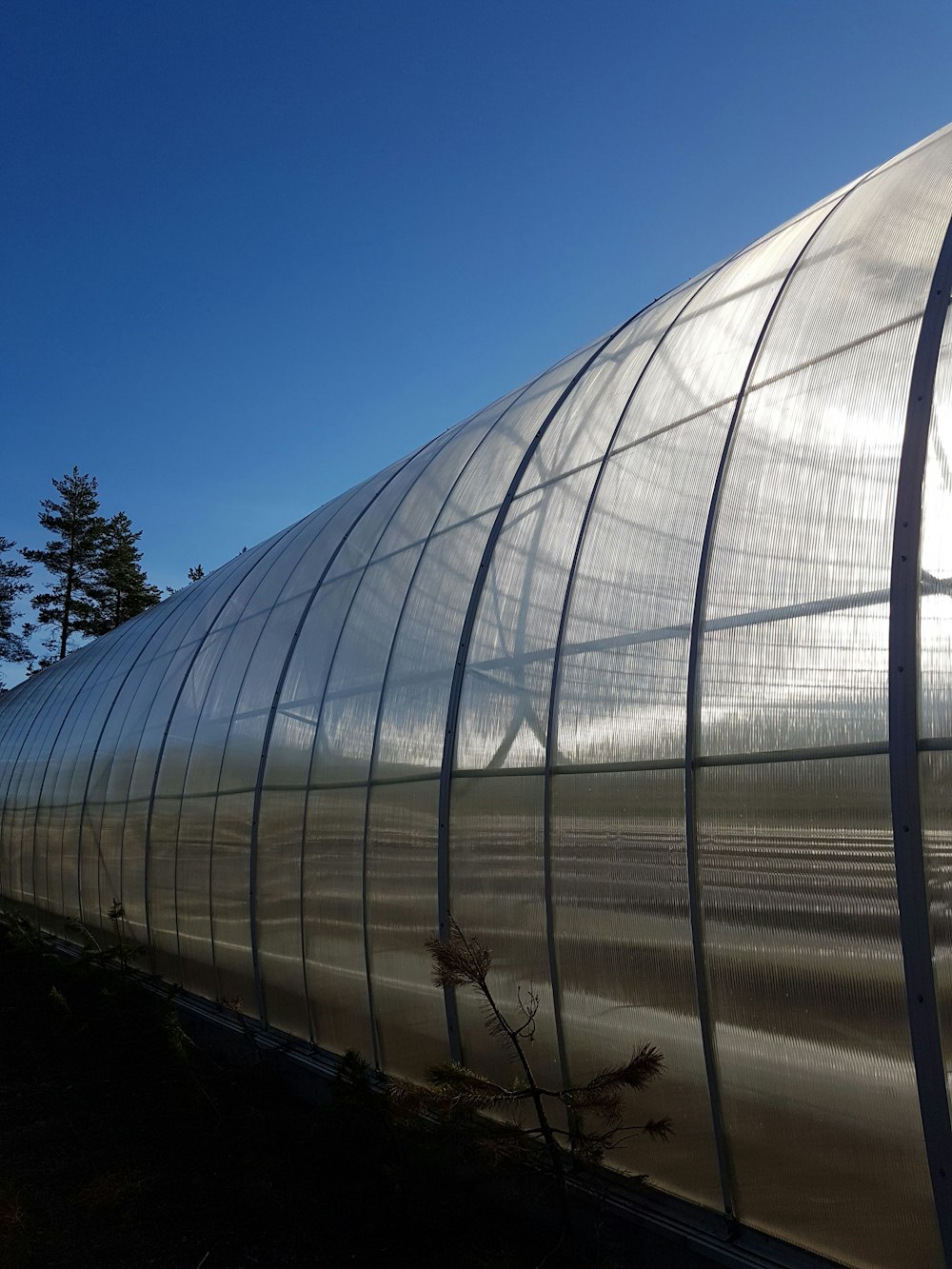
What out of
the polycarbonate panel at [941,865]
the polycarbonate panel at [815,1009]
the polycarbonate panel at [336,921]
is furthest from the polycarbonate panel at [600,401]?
the polycarbonate panel at [941,865]

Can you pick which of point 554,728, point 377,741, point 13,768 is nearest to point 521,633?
point 554,728

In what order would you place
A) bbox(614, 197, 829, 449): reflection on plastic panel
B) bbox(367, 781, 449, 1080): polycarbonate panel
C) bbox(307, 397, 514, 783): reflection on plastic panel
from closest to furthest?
1. bbox(614, 197, 829, 449): reflection on plastic panel
2. bbox(367, 781, 449, 1080): polycarbonate panel
3. bbox(307, 397, 514, 783): reflection on plastic panel

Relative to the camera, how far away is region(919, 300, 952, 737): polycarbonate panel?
17.7 feet

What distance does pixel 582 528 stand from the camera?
8789 mm

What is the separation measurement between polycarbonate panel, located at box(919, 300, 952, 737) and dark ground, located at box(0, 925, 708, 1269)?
149 inches

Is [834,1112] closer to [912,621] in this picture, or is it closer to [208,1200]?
[912,621]

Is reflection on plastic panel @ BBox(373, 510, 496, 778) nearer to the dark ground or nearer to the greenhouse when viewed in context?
the greenhouse

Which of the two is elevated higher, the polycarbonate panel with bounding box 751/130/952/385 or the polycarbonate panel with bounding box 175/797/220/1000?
the polycarbonate panel with bounding box 751/130/952/385

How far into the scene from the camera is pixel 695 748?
673 cm

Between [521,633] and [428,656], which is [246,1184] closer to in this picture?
[428,656]

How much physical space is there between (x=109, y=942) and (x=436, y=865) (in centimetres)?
1177

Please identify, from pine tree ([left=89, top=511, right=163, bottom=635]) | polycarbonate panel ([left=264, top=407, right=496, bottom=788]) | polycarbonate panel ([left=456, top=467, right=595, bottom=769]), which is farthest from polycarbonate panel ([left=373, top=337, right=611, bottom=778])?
pine tree ([left=89, top=511, right=163, bottom=635])

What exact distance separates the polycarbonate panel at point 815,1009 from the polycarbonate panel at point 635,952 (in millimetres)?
243

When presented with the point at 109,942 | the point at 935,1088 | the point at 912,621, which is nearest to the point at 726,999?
the point at 935,1088
